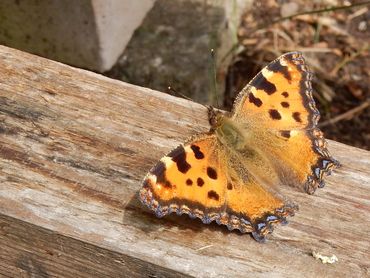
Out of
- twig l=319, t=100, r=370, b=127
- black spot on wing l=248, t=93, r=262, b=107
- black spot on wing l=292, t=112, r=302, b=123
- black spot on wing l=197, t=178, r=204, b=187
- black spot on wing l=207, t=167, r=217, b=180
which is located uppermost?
black spot on wing l=248, t=93, r=262, b=107

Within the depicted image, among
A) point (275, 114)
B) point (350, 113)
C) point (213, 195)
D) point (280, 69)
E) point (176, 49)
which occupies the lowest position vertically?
point (350, 113)

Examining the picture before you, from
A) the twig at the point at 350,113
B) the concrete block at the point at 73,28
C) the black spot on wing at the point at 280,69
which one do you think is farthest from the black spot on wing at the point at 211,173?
the twig at the point at 350,113

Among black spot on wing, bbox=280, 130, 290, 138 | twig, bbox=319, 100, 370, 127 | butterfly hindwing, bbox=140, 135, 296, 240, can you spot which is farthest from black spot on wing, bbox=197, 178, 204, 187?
twig, bbox=319, 100, 370, 127

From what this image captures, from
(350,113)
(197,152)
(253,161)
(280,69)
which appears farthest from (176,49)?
(197,152)

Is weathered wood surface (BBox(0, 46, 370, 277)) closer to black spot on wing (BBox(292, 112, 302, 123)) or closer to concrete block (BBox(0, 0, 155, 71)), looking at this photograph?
black spot on wing (BBox(292, 112, 302, 123))

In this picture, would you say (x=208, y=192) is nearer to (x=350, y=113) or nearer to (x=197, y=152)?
(x=197, y=152)

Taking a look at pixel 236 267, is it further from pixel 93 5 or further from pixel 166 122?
pixel 93 5

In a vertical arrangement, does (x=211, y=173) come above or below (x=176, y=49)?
above

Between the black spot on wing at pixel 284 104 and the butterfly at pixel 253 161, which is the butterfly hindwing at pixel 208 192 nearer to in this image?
the butterfly at pixel 253 161

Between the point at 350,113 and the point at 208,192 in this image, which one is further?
the point at 350,113
